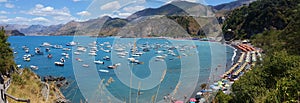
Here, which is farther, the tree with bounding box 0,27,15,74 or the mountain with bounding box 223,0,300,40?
the mountain with bounding box 223,0,300,40

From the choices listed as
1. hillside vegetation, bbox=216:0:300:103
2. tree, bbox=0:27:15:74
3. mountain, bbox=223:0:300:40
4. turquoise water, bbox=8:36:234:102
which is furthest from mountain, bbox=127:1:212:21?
mountain, bbox=223:0:300:40

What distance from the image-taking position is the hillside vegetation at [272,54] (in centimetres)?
429

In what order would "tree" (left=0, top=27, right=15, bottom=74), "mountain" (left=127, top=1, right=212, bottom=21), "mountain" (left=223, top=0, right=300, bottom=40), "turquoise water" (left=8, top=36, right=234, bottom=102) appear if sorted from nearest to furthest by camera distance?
"mountain" (left=127, top=1, right=212, bottom=21), "turquoise water" (left=8, top=36, right=234, bottom=102), "tree" (left=0, top=27, right=15, bottom=74), "mountain" (left=223, top=0, right=300, bottom=40)

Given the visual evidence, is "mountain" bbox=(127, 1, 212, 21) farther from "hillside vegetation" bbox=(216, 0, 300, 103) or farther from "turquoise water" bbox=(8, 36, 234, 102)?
"hillside vegetation" bbox=(216, 0, 300, 103)

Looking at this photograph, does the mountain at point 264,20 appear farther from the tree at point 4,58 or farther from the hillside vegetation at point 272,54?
the tree at point 4,58

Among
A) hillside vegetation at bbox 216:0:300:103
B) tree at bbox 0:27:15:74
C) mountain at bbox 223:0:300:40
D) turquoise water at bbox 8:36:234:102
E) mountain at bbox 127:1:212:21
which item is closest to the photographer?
hillside vegetation at bbox 216:0:300:103

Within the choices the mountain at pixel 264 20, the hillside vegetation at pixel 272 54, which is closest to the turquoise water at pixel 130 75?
the hillside vegetation at pixel 272 54

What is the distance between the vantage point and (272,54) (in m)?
11.9

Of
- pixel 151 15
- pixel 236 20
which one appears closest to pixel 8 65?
pixel 151 15

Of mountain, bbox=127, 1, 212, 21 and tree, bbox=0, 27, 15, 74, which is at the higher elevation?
mountain, bbox=127, 1, 212, 21

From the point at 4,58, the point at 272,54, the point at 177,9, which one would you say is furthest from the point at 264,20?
the point at 177,9

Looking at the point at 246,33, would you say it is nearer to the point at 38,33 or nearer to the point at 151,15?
the point at 151,15

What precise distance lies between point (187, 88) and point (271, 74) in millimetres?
9013

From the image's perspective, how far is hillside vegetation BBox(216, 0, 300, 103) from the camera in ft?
14.1
